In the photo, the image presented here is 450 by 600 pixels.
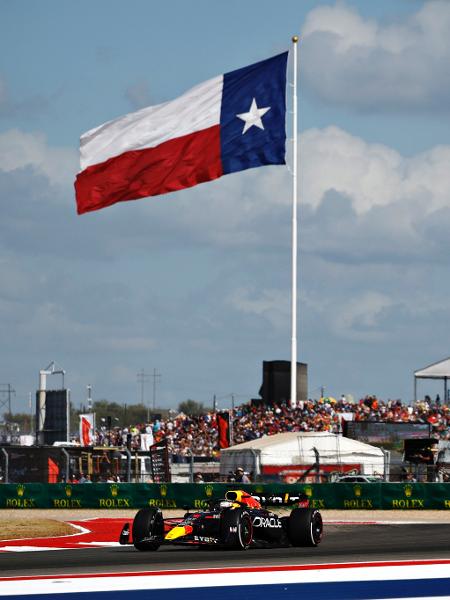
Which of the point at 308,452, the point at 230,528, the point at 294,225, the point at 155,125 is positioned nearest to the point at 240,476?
the point at 308,452

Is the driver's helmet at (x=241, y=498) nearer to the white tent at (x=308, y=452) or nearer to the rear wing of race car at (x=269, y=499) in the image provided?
the rear wing of race car at (x=269, y=499)

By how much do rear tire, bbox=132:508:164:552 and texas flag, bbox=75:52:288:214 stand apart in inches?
775

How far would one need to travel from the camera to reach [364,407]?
2010 inches

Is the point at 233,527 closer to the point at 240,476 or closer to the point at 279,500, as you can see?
the point at 279,500

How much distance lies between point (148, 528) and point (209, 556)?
3.66 feet

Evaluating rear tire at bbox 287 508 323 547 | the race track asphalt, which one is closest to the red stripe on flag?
the race track asphalt

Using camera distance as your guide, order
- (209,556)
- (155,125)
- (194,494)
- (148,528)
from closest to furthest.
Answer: (209,556) < (148,528) < (194,494) < (155,125)

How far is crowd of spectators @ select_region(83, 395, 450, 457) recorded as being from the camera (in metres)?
→ 47.9

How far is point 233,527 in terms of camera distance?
19188mm

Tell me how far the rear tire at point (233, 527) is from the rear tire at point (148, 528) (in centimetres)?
97

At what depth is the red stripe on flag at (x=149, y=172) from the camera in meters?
38.5

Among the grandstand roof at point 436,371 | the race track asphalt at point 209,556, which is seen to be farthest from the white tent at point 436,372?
the race track asphalt at point 209,556

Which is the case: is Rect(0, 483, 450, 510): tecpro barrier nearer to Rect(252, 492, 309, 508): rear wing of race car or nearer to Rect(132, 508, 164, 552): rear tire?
Rect(252, 492, 309, 508): rear wing of race car

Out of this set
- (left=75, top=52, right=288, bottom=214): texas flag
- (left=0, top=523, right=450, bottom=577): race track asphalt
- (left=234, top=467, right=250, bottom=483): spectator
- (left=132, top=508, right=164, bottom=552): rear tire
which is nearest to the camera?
(left=0, top=523, right=450, bottom=577): race track asphalt
